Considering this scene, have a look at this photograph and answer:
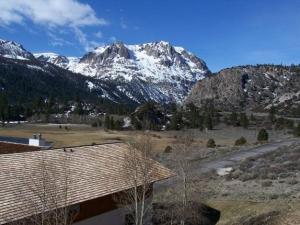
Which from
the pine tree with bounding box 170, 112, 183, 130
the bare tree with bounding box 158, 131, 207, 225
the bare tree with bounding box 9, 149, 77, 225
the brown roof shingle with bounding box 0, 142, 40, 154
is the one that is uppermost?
the pine tree with bounding box 170, 112, 183, 130

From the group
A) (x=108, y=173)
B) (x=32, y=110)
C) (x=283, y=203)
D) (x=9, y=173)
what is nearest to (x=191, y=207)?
(x=283, y=203)

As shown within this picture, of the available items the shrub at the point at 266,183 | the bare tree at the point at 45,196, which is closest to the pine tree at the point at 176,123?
the shrub at the point at 266,183

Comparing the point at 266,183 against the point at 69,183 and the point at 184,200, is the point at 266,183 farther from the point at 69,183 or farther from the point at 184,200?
the point at 69,183

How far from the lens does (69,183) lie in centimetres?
2148

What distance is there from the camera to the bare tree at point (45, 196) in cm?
1678

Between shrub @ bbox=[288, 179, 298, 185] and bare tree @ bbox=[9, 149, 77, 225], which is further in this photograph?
shrub @ bbox=[288, 179, 298, 185]

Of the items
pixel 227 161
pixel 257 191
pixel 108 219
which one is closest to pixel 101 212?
pixel 108 219

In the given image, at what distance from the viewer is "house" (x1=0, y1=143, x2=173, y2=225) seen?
17.7 meters

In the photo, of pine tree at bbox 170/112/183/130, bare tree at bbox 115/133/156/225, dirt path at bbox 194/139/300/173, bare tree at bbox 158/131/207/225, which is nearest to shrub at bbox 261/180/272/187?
bare tree at bbox 158/131/207/225

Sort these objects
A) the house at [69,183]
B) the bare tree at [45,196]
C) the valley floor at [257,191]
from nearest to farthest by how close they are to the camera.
A: the bare tree at [45,196] < the house at [69,183] < the valley floor at [257,191]

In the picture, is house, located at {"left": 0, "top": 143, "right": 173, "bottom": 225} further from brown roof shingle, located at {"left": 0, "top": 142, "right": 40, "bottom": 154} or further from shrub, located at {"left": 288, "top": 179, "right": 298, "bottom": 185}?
shrub, located at {"left": 288, "top": 179, "right": 298, "bottom": 185}

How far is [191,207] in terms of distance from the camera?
98.3ft

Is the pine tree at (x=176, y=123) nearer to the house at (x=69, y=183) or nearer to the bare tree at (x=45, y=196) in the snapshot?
the house at (x=69, y=183)

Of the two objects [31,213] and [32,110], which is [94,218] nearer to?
[31,213]
